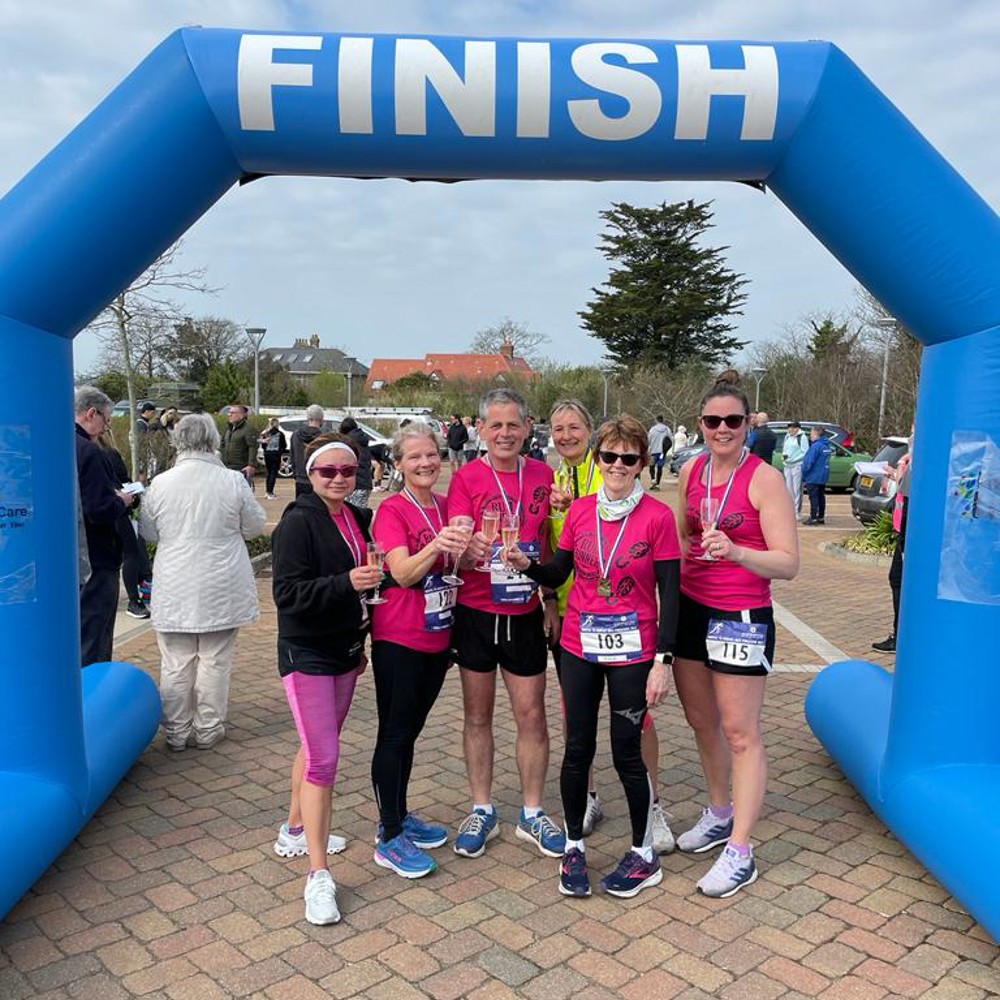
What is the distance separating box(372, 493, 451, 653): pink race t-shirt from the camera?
11.6 ft

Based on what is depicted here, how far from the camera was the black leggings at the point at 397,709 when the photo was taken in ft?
11.7

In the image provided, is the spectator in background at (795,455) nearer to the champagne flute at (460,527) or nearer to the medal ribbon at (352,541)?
the champagne flute at (460,527)

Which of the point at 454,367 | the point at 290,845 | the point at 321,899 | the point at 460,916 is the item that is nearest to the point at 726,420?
the point at 460,916

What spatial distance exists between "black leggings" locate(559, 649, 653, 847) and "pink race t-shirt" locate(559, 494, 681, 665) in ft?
0.22

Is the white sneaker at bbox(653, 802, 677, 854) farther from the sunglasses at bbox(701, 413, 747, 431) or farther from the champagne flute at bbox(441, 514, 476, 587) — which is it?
the sunglasses at bbox(701, 413, 747, 431)

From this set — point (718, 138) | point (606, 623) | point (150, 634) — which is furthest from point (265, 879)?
point (150, 634)

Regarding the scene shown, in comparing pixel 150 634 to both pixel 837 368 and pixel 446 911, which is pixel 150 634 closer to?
pixel 446 911

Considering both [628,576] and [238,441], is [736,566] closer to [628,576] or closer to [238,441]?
[628,576]

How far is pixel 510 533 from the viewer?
328 cm

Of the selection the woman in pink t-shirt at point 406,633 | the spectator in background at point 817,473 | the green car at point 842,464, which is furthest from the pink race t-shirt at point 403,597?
the green car at point 842,464

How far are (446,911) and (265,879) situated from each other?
785 millimetres

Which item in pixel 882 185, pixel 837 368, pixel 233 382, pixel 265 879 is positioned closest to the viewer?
pixel 882 185

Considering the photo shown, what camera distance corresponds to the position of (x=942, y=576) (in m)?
3.69

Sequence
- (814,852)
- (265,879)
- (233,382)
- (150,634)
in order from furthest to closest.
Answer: (233,382), (150,634), (814,852), (265,879)
